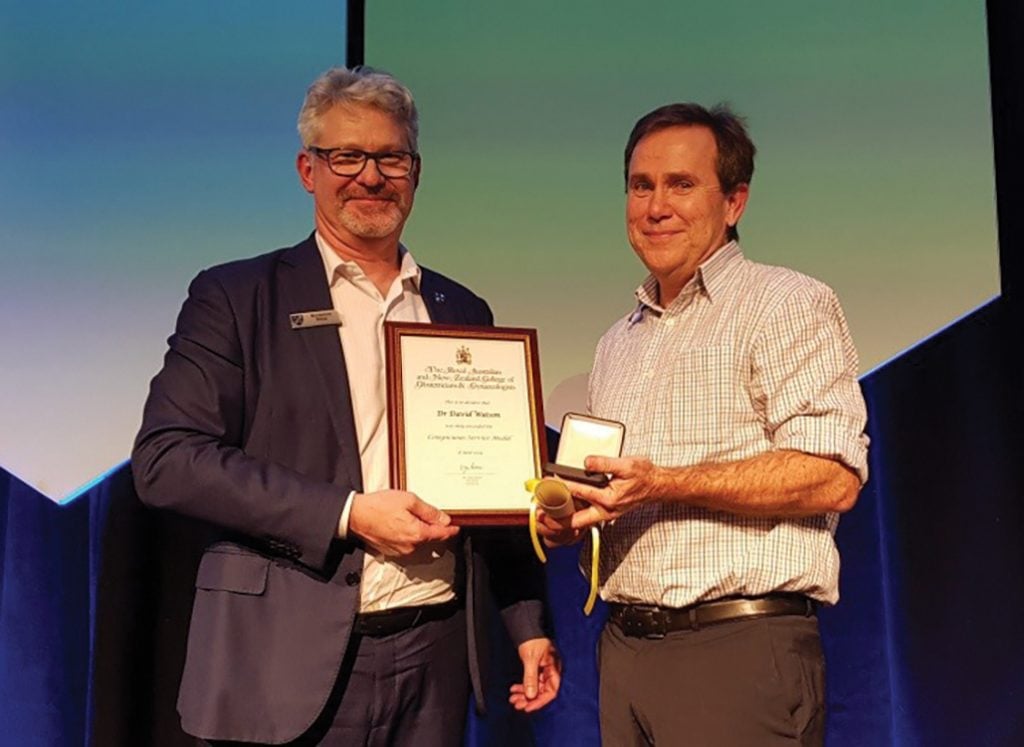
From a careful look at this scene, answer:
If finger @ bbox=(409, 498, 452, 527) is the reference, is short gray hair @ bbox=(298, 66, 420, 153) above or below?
above

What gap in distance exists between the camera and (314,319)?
2064mm

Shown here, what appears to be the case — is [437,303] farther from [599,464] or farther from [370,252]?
[599,464]

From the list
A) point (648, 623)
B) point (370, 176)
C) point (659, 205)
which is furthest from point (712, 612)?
point (370, 176)

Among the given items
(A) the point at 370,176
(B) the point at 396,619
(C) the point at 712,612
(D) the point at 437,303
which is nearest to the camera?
(C) the point at 712,612

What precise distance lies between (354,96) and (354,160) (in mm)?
130

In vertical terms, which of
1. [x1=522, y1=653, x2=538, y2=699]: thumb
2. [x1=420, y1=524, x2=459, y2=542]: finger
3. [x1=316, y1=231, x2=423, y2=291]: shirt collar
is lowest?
[x1=522, y1=653, x2=538, y2=699]: thumb

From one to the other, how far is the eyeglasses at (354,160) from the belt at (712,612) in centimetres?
100

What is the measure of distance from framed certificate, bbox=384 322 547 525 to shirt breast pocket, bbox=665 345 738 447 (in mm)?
260

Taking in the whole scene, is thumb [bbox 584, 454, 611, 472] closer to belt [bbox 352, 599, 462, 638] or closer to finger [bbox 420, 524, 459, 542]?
finger [bbox 420, 524, 459, 542]

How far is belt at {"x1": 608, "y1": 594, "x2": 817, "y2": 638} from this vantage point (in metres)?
1.88

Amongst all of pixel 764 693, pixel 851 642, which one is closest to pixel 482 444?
pixel 764 693

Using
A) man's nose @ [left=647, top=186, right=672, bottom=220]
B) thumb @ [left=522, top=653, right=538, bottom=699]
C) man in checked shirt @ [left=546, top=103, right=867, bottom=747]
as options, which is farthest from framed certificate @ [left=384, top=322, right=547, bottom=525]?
thumb @ [left=522, top=653, right=538, bottom=699]

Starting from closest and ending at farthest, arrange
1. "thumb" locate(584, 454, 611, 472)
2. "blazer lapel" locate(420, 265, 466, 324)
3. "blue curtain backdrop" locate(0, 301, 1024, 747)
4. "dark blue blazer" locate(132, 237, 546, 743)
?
"thumb" locate(584, 454, 611, 472), "dark blue blazer" locate(132, 237, 546, 743), "blazer lapel" locate(420, 265, 466, 324), "blue curtain backdrop" locate(0, 301, 1024, 747)

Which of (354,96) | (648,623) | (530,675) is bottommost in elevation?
(530,675)
